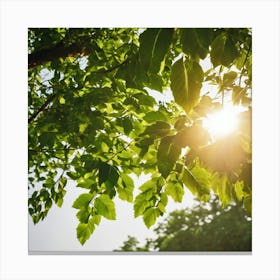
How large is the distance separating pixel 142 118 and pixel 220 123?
2.08 ft

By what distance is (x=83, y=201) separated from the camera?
1.32 metres

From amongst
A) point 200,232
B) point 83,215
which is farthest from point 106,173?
point 200,232

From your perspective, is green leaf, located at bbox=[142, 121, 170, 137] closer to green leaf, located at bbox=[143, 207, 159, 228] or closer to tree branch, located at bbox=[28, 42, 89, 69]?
green leaf, located at bbox=[143, 207, 159, 228]

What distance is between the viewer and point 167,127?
2.78ft

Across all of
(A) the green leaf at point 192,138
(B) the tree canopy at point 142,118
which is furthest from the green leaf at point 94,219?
(A) the green leaf at point 192,138

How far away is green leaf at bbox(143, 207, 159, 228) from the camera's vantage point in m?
1.22

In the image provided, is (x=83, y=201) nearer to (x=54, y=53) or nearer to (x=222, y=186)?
(x=222, y=186)

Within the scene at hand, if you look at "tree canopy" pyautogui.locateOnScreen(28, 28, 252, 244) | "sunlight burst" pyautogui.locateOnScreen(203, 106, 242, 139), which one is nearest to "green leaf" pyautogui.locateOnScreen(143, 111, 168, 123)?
"tree canopy" pyautogui.locateOnScreen(28, 28, 252, 244)
